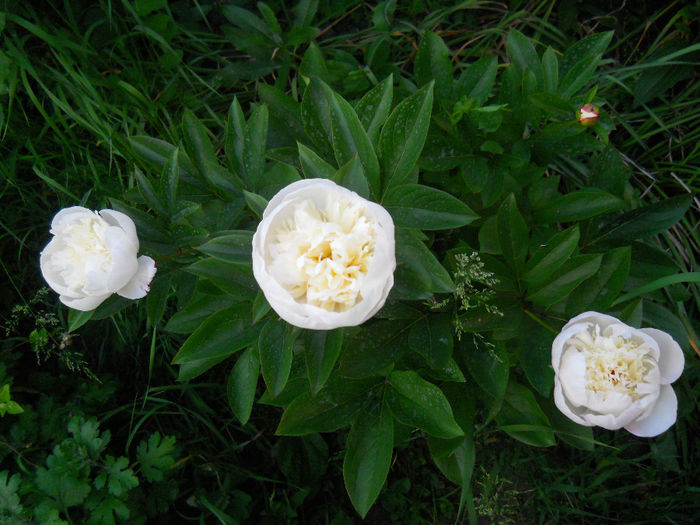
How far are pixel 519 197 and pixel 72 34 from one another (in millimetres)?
1718

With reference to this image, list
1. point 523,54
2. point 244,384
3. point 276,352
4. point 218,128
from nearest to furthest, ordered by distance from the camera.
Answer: point 276,352 < point 244,384 < point 523,54 < point 218,128

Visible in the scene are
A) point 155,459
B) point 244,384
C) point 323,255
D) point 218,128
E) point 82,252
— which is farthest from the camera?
point 218,128

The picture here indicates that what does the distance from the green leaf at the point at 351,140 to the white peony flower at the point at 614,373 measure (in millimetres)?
468

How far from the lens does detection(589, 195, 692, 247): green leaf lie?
1.30m

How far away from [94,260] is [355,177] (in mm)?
549

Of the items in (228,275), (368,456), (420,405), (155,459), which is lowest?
(155,459)

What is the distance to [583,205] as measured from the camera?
125 centimetres

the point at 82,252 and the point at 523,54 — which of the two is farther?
the point at 523,54

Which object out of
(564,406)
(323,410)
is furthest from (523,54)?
(323,410)

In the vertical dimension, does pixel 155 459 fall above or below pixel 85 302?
below

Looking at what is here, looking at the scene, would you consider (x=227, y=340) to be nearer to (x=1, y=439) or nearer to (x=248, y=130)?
(x=248, y=130)

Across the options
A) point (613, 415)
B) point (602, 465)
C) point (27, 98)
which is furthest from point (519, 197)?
point (27, 98)

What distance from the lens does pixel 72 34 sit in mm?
1943

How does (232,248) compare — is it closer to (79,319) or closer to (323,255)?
(323,255)
